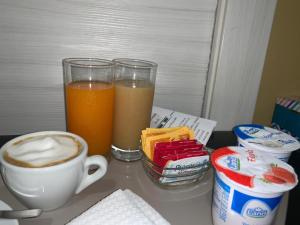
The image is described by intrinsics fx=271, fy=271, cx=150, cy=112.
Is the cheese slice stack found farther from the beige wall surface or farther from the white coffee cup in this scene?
the beige wall surface

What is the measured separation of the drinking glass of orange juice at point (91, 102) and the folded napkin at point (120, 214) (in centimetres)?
17

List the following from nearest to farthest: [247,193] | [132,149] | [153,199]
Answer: [247,193] < [153,199] < [132,149]

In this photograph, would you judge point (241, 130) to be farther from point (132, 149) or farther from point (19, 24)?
point (19, 24)

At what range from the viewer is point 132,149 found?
0.64 metres

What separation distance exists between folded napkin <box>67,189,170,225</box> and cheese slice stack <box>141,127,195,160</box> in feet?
0.37

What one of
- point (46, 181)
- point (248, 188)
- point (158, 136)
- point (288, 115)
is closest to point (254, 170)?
point (248, 188)

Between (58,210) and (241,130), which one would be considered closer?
(58,210)

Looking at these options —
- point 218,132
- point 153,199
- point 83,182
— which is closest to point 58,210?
point 83,182

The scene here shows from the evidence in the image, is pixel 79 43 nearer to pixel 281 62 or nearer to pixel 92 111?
pixel 92 111

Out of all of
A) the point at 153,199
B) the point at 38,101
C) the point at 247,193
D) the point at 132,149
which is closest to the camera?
the point at 247,193

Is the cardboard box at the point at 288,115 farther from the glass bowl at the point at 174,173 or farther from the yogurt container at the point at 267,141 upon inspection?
the glass bowl at the point at 174,173

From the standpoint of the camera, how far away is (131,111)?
1.96ft

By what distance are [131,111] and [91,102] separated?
91 mm

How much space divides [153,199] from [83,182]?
0.43 ft
